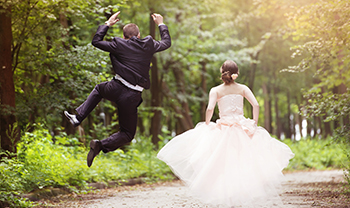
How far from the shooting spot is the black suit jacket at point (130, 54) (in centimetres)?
638

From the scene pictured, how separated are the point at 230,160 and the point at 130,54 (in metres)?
2.43

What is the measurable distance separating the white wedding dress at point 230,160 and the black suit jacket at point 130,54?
1451 mm

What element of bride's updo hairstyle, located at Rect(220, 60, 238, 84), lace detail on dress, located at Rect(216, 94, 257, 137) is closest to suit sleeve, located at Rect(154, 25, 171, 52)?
bride's updo hairstyle, located at Rect(220, 60, 238, 84)

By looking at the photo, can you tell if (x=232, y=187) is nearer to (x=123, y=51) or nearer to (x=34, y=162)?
(x=123, y=51)

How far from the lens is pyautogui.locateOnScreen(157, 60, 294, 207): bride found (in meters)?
6.37

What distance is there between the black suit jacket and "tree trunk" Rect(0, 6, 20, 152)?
12.2 ft

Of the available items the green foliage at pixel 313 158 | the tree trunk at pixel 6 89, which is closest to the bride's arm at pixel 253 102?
the tree trunk at pixel 6 89

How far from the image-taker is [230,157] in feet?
21.5

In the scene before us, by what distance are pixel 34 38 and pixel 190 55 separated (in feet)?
41.8

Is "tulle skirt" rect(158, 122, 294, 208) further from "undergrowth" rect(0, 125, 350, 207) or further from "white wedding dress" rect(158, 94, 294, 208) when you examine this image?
"undergrowth" rect(0, 125, 350, 207)

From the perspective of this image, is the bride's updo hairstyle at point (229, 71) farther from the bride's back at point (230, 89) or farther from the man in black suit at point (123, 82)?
the man in black suit at point (123, 82)

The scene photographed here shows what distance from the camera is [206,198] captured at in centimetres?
643

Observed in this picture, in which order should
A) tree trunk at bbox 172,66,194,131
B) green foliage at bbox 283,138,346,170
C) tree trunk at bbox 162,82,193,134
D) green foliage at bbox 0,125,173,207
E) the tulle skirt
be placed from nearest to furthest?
the tulle skirt, green foliage at bbox 0,125,173,207, green foliage at bbox 283,138,346,170, tree trunk at bbox 162,82,193,134, tree trunk at bbox 172,66,194,131

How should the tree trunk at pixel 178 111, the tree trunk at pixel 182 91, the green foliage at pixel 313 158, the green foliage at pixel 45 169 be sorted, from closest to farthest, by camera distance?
the green foliage at pixel 45 169 → the green foliage at pixel 313 158 → the tree trunk at pixel 178 111 → the tree trunk at pixel 182 91
